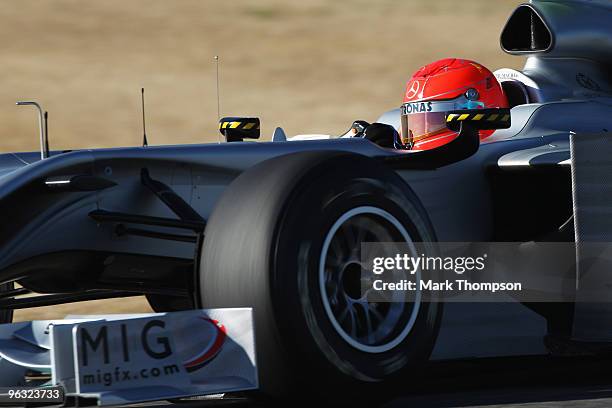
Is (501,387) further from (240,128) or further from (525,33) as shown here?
(525,33)

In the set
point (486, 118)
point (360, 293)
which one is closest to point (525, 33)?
point (486, 118)

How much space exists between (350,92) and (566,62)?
1703 cm

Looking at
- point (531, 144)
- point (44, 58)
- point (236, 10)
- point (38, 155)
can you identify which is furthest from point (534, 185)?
point (236, 10)

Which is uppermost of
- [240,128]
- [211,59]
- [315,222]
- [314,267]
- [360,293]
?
[211,59]

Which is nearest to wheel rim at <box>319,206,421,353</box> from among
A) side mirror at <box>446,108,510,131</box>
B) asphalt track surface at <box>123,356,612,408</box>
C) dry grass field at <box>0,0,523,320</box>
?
asphalt track surface at <box>123,356,612,408</box>

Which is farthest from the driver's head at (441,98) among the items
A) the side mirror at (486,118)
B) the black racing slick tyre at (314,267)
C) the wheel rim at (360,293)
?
the wheel rim at (360,293)

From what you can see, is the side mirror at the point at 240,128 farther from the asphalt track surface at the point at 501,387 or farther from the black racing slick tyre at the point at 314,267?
the black racing slick tyre at the point at 314,267

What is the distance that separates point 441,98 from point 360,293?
2591mm

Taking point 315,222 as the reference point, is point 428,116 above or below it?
above

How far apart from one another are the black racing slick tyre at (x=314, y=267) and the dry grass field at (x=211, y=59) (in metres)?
16.2

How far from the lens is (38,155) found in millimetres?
6648

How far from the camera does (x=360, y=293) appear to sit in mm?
4773

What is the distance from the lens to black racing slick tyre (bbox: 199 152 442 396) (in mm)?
4352

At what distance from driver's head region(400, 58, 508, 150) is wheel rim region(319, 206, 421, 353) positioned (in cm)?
225
